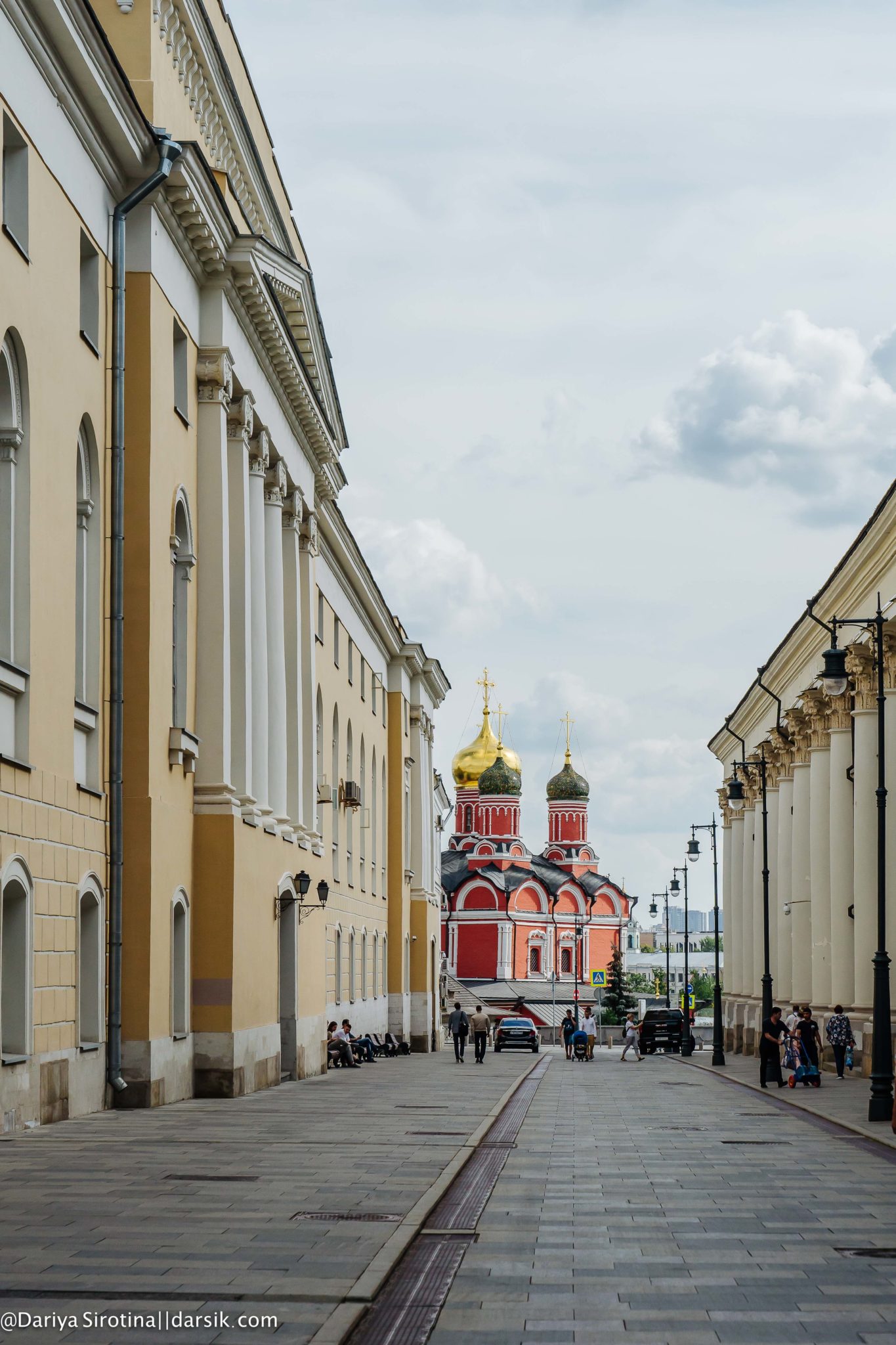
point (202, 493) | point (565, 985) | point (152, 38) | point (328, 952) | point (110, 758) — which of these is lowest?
point (565, 985)

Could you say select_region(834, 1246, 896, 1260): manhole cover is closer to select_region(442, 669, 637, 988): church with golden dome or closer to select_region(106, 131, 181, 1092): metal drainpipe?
select_region(106, 131, 181, 1092): metal drainpipe

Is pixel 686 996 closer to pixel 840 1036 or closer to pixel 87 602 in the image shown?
pixel 840 1036

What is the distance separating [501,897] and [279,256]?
93417mm

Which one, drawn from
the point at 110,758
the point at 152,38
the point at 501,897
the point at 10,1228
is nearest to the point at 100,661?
the point at 110,758

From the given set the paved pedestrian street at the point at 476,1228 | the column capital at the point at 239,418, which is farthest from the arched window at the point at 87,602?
the column capital at the point at 239,418

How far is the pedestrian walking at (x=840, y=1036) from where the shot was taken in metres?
35.7

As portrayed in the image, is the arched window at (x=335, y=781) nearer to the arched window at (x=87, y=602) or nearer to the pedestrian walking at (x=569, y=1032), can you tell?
the pedestrian walking at (x=569, y=1032)

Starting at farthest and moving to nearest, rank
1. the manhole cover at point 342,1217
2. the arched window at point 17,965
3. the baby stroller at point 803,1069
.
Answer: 1. the baby stroller at point 803,1069
2. the arched window at point 17,965
3. the manhole cover at point 342,1217

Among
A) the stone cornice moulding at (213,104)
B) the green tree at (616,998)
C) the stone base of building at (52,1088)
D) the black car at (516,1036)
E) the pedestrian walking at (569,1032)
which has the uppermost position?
the stone cornice moulding at (213,104)

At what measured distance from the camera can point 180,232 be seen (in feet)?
79.7

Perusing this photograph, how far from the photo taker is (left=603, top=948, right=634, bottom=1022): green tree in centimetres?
11450

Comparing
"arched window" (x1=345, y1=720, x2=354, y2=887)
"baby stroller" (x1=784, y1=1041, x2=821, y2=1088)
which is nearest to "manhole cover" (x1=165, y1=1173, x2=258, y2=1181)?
"baby stroller" (x1=784, y1=1041, x2=821, y2=1088)

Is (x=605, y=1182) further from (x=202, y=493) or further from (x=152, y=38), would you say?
(x=152, y=38)

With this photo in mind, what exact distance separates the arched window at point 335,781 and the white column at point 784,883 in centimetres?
1340
